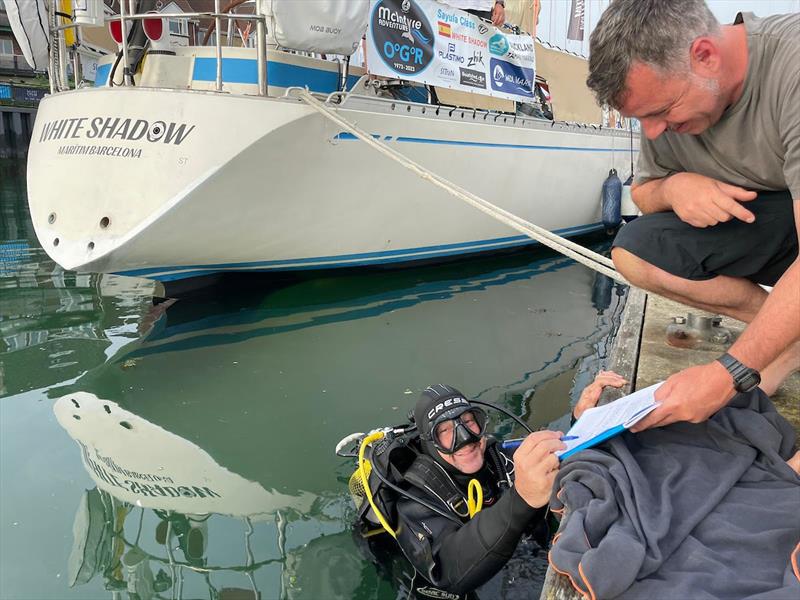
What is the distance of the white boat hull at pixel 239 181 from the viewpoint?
5.15 m

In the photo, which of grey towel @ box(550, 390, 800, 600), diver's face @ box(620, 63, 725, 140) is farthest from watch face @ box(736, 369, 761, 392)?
diver's face @ box(620, 63, 725, 140)

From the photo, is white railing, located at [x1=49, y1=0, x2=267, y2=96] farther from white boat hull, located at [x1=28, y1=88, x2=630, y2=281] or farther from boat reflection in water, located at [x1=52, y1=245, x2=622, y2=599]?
boat reflection in water, located at [x1=52, y1=245, x2=622, y2=599]

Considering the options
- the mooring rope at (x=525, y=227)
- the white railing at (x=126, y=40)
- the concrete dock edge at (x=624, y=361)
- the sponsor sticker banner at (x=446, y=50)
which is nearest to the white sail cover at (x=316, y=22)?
the white railing at (x=126, y=40)

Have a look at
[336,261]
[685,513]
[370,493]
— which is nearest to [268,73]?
[336,261]

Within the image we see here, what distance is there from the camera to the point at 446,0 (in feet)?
23.4

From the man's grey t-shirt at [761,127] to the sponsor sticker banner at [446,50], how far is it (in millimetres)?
4474

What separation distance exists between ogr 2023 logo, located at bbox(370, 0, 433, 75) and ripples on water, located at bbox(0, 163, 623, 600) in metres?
2.27

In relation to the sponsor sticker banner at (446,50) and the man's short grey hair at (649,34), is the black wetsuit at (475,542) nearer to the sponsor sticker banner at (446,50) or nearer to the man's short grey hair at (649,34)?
the man's short grey hair at (649,34)

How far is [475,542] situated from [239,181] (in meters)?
4.08

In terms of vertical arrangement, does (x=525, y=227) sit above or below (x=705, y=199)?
below

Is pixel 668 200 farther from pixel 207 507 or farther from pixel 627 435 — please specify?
pixel 207 507

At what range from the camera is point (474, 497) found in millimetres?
2396

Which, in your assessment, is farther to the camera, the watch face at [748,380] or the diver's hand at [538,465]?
the diver's hand at [538,465]

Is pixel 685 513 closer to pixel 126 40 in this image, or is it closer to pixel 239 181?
pixel 239 181
